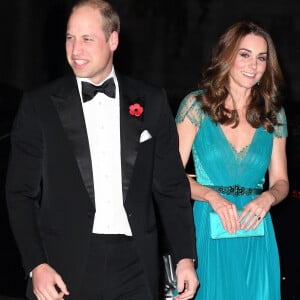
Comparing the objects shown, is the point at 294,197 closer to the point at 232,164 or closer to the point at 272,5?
the point at 232,164

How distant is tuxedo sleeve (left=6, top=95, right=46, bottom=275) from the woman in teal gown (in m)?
1.13

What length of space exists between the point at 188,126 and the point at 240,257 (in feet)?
2.30

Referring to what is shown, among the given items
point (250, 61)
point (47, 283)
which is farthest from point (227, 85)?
point (47, 283)

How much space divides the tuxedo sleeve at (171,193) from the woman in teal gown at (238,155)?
683 millimetres

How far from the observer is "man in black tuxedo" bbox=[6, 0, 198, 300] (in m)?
3.54

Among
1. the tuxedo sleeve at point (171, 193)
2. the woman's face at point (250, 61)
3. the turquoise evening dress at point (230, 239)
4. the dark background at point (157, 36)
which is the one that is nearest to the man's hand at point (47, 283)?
the tuxedo sleeve at point (171, 193)

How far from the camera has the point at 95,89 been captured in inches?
144

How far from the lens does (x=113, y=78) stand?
3.75 meters

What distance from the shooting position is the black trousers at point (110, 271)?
353 centimetres

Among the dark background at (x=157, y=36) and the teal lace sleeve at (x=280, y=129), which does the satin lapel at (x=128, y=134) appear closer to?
the teal lace sleeve at (x=280, y=129)

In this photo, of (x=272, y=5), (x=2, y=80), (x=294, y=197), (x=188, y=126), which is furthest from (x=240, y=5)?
(x=188, y=126)

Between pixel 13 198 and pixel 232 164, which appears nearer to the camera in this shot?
pixel 13 198

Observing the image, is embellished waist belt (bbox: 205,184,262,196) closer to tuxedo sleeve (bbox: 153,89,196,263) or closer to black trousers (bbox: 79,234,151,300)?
tuxedo sleeve (bbox: 153,89,196,263)

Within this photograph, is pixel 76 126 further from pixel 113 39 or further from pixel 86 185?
pixel 113 39
